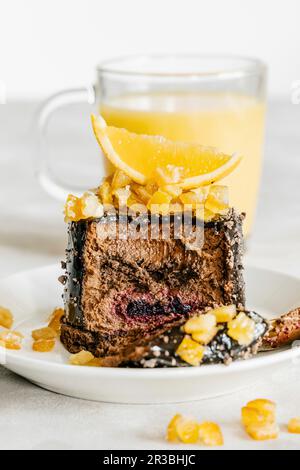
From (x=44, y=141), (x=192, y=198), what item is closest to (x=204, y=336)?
(x=192, y=198)

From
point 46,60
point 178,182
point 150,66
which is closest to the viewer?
point 178,182

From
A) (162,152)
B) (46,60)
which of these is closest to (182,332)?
(162,152)

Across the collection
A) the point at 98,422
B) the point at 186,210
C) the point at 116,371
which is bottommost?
the point at 98,422

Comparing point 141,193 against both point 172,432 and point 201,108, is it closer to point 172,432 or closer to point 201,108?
point 172,432

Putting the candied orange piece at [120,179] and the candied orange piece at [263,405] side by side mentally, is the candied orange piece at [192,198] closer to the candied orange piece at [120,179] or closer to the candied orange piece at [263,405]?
the candied orange piece at [120,179]

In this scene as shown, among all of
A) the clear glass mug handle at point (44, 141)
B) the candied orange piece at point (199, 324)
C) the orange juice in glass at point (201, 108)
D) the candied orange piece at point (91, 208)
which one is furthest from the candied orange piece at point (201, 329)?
the clear glass mug handle at point (44, 141)
